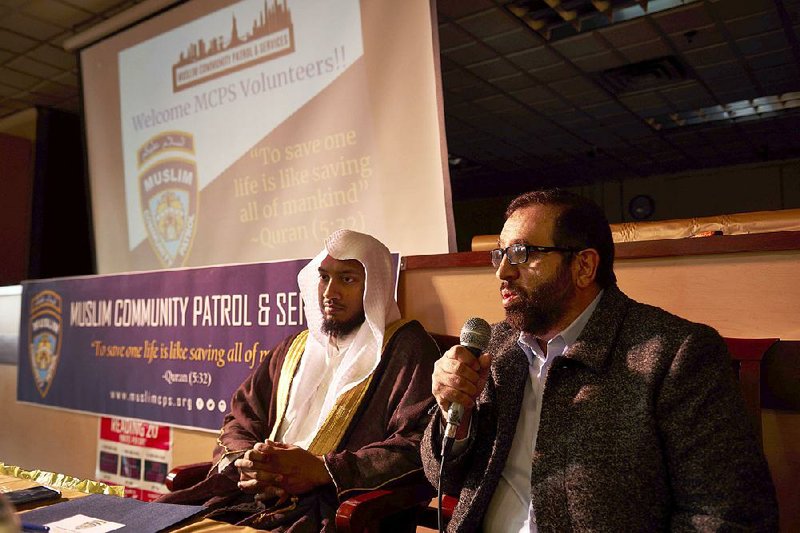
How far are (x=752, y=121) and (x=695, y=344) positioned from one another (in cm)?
876

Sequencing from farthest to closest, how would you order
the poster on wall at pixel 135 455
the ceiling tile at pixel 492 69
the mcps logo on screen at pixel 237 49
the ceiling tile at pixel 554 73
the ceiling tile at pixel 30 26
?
the ceiling tile at pixel 554 73 → the ceiling tile at pixel 492 69 → the ceiling tile at pixel 30 26 → the poster on wall at pixel 135 455 → the mcps logo on screen at pixel 237 49

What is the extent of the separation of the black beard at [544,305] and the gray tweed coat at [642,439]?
101 mm

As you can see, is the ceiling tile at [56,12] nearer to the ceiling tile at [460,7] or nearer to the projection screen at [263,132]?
the projection screen at [263,132]

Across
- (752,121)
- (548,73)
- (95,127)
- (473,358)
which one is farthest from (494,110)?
(473,358)

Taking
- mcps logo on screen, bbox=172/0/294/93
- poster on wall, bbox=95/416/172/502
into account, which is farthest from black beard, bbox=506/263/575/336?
poster on wall, bbox=95/416/172/502

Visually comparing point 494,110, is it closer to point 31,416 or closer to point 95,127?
point 95,127

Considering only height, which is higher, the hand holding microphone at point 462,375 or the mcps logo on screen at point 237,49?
the mcps logo on screen at point 237,49

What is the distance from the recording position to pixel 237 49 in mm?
3438

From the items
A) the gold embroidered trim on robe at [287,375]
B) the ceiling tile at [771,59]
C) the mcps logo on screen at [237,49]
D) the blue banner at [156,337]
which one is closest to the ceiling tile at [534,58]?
the ceiling tile at [771,59]

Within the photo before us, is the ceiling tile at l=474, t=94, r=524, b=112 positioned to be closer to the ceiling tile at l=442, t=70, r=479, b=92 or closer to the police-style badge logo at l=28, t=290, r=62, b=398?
the ceiling tile at l=442, t=70, r=479, b=92

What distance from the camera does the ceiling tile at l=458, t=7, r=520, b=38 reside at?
5.34 m

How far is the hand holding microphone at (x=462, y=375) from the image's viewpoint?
1318 millimetres

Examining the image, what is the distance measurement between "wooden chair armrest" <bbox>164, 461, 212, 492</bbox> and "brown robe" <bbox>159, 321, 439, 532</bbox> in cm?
6

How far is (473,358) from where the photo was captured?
1.34 meters
